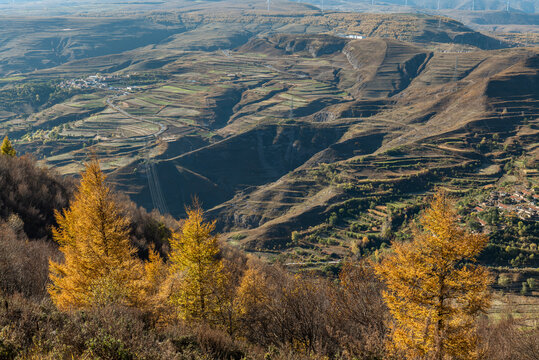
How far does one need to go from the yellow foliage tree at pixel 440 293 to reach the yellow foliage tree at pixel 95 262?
1848 centimetres

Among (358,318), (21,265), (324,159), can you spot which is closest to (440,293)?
(358,318)

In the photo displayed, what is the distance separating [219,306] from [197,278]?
296 cm

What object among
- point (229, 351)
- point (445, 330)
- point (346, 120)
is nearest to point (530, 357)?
point (445, 330)

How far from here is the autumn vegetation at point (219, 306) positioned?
1664 centimetres

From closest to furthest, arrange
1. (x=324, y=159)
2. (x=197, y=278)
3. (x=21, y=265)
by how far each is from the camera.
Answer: (x=21, y=265), (x=197, y=278), (x=324, y=159)

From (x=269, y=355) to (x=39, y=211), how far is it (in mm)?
46119

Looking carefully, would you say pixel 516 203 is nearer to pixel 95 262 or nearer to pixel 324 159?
pixel 324 159

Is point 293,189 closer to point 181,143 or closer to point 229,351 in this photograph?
point 181,143

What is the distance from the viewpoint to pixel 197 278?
96.4ft

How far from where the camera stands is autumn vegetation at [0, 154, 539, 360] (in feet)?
54.6

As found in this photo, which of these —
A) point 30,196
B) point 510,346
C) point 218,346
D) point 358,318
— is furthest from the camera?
point 30,196

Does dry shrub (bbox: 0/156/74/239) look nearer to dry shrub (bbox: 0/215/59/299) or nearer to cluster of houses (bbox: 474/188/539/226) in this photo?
dry shrub (bbox: 0/215/59/299)

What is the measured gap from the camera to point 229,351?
19.8m

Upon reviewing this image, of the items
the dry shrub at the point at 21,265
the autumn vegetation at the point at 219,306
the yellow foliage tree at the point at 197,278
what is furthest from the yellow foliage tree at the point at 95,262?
the yellow foliage tree at the point at 197,278
